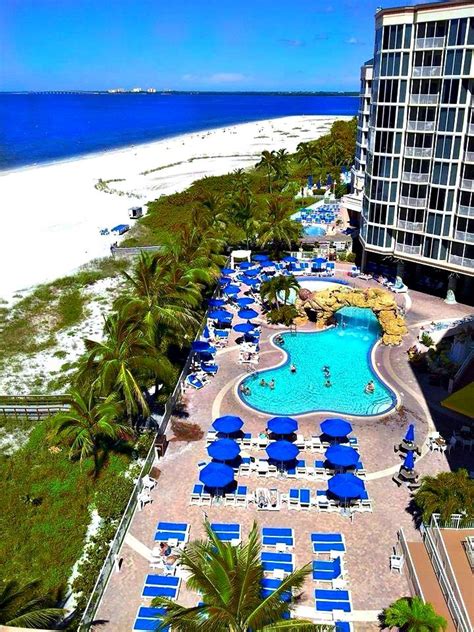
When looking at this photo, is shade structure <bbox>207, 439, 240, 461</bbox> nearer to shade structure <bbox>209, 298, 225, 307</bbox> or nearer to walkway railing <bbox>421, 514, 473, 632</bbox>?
walkway railing <bbox>421, 514, 473, 632</bbox>

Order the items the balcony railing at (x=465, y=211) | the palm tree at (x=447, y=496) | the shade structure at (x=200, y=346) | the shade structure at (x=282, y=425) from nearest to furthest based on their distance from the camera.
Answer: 1. the palm tree at (x=447, y=496)
2. the shade structure at (x=282, y=425)
3. the shade structure at (x=200, y=346)
4. the balcony railing at (x=465, y=211)

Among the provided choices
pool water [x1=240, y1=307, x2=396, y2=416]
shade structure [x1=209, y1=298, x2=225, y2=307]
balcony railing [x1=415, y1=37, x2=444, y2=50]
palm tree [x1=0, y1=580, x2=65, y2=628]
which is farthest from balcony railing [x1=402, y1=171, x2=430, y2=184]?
palm tree [x1=0, y1=580, x2=65, y2=628]

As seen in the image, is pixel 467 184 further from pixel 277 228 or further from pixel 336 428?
pixel 336 428

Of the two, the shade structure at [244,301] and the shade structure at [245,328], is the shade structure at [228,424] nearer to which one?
the shade structure at [245,328]

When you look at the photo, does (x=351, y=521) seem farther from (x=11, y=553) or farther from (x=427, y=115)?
(x=427, y=115)

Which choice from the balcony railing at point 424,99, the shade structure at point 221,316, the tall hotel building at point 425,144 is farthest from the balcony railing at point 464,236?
the shade structure at point 221,316

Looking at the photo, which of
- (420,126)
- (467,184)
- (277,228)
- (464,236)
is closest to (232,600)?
(464,236)

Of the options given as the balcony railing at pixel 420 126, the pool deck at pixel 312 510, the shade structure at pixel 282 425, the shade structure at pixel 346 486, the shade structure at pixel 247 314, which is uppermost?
the balcony railing at pixel 420 126
